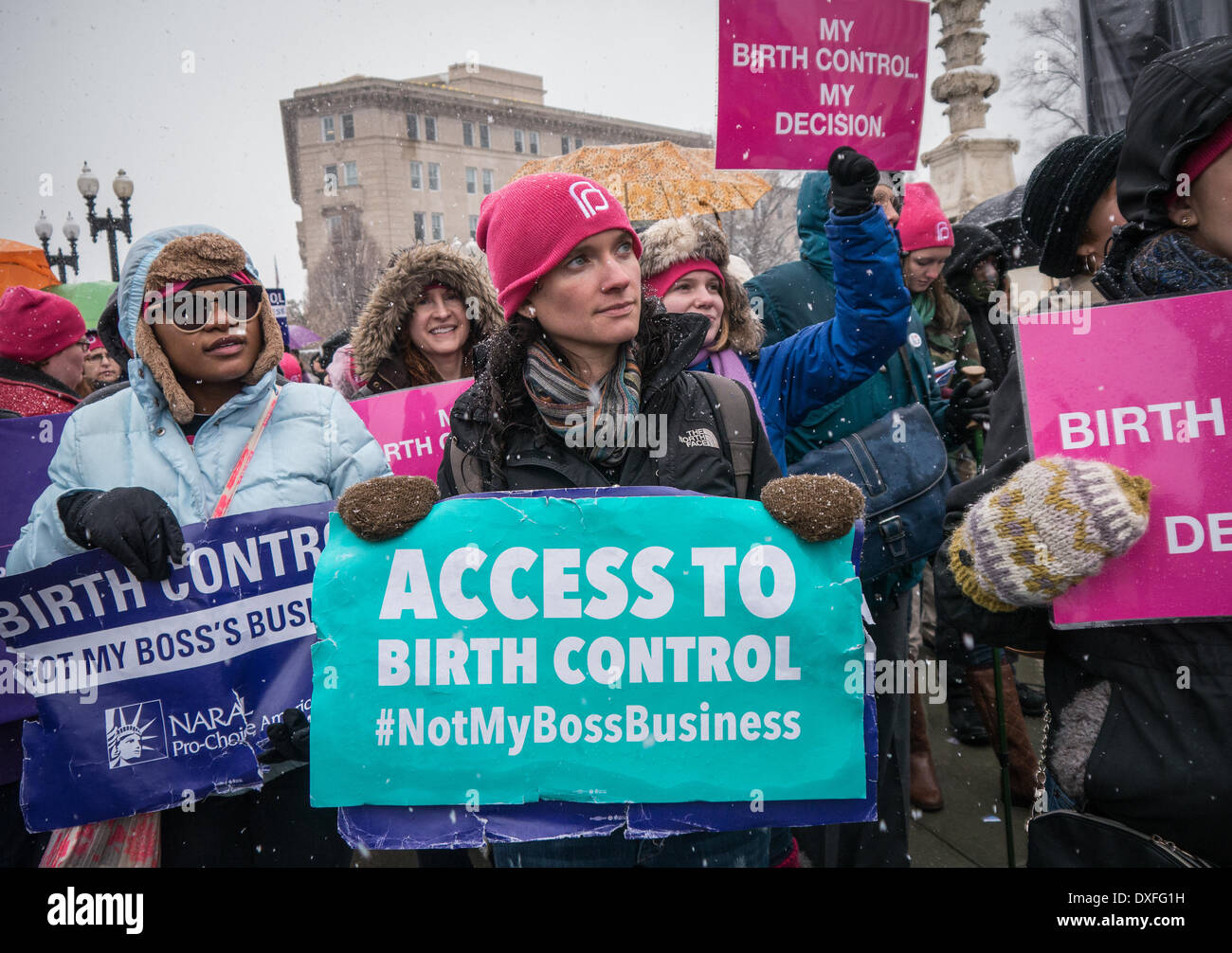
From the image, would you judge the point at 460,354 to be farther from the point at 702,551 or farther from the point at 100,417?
the point at 702,551

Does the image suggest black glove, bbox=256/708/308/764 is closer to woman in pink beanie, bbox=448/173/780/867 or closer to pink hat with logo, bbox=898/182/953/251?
woman in pink beanie, bbox=448/173/780/867

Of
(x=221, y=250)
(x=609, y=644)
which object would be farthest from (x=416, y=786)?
(x=221, y=250)

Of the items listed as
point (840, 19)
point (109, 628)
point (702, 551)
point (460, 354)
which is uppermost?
point (840, 19)

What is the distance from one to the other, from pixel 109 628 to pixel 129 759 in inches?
14.8

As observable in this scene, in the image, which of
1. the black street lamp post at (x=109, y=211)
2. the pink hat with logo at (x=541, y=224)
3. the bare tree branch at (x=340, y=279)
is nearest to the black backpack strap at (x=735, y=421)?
the pink hat with logo at (x=541, y=224)

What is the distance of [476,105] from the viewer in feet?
213

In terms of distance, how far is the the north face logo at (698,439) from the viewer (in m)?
2.11

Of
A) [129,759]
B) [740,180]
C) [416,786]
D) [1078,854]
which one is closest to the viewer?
[1078,854]

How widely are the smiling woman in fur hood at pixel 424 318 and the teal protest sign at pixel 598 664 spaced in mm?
2418

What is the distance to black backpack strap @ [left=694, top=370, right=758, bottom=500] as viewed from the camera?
2139 mm

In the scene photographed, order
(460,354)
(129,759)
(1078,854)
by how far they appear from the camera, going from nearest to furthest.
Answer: (1078,854) → (129,759) → (460,354)

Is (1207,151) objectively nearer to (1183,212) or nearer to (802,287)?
(1183,212)

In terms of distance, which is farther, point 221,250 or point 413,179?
point 413,179

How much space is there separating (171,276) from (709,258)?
1924 mm
